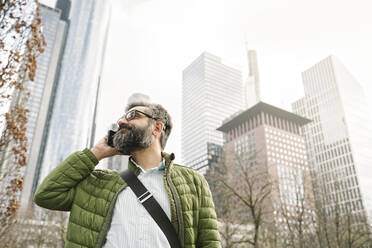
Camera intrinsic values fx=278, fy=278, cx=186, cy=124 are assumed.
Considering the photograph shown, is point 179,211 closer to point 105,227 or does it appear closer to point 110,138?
point 105,227

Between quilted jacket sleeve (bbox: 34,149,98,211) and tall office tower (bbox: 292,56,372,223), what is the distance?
273 feet

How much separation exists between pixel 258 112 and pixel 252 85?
261ft

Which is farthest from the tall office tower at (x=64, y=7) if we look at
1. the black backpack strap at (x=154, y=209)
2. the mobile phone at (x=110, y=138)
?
the black backpack strap at (x=154, y=209)

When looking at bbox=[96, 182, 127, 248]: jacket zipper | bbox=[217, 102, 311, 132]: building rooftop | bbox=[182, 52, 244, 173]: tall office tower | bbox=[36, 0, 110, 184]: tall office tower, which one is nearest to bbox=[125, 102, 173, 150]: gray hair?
bbox=[96, 182, 127, 248]: jacket zipper

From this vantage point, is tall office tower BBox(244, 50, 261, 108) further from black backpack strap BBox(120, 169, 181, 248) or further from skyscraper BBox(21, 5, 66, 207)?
black backpack strap BBox(120, 169, 181, 248)

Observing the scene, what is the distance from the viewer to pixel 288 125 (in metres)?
101

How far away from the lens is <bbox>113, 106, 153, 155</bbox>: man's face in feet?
8.14

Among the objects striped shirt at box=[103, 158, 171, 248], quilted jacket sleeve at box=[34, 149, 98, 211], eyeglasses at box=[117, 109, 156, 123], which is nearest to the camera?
striped shirt at box=[103, 158, 171, 248]

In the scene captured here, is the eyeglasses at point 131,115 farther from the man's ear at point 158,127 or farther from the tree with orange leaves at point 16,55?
the tree with orange leaves at point 16,55

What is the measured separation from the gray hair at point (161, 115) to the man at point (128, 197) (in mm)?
227

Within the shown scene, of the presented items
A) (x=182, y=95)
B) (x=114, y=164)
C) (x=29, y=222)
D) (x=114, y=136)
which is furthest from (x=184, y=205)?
(x=182, y=95)

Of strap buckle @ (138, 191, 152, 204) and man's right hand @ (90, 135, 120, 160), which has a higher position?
man's right hand @ (90, 135, 120, 160)

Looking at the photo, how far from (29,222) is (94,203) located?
26993 mm

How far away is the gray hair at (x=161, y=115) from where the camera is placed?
2.91m
